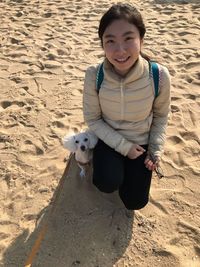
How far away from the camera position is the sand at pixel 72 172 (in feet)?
8.36

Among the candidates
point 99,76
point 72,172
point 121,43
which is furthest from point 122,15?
point 72,172

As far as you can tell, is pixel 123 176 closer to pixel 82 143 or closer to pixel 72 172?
pixel 82 143

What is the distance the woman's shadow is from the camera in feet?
8.16

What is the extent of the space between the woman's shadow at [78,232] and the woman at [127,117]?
177mm

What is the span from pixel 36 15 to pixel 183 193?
4164mm

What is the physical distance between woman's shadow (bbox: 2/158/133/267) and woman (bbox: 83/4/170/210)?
18 centimetres

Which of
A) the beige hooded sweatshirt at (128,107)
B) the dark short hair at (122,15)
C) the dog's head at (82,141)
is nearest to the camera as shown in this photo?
the dark short hair at (122,15)

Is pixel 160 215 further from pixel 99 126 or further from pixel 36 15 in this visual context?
pixel 36 15

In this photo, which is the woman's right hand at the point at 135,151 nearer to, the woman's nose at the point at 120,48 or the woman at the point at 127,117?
the woman at the point at 127,117

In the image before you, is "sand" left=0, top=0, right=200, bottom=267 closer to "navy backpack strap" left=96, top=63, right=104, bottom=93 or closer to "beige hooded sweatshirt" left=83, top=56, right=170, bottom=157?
"beige hooded sweatshirt" left=83, top=56, right=170, bottom=157

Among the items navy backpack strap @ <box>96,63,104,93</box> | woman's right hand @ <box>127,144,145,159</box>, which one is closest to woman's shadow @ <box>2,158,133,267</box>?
woman's right hand @ <box>127,144,145,159</box>

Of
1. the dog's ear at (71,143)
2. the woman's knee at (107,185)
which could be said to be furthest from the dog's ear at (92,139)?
the woman's knee at (107,185)

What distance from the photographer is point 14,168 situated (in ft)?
10.4

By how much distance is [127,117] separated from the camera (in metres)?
2.59
